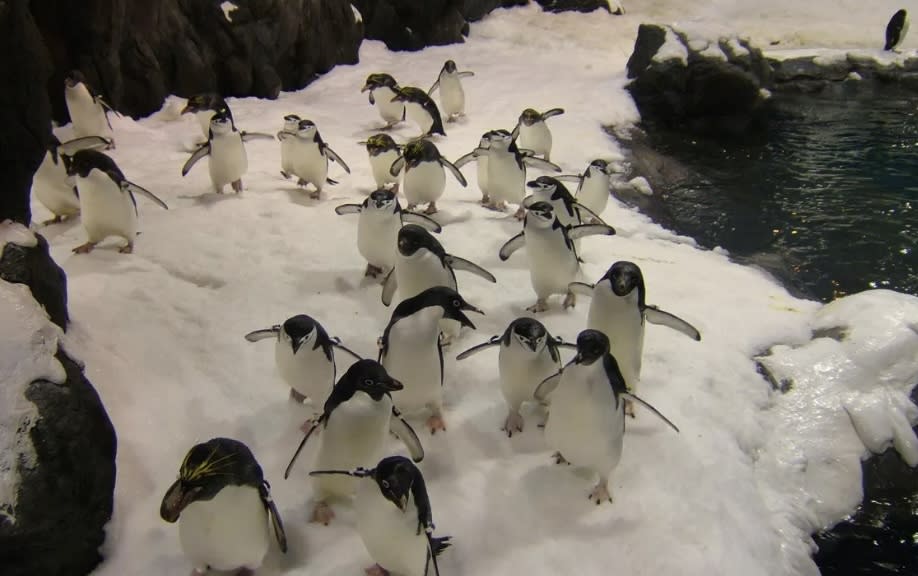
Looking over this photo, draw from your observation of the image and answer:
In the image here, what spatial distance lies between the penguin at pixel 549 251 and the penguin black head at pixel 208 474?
192 centimetres

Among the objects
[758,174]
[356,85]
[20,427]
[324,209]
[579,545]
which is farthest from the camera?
[356,85]

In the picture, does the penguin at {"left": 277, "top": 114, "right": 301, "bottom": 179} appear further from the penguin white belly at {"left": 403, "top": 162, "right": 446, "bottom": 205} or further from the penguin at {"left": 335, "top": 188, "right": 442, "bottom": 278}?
the penguin at {"left": 335, "top": 188, "right": 442, "bottom": 278}

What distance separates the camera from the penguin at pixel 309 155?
5109 mm

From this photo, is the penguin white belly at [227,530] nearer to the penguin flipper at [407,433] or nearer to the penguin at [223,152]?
the penguin flipper at [407,433]

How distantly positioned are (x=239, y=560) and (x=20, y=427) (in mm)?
753

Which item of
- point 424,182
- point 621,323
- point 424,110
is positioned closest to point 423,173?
point 424,182

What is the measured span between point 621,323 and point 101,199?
9.17 ft

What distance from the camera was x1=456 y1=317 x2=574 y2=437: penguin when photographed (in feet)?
9.30

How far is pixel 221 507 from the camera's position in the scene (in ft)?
6.98

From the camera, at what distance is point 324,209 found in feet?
16.3

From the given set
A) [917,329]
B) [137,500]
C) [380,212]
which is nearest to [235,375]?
[137,500]

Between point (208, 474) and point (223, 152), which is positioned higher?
point (208, 474)

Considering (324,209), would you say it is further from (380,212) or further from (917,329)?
(917,329)

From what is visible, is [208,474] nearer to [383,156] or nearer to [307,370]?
[307,370]
